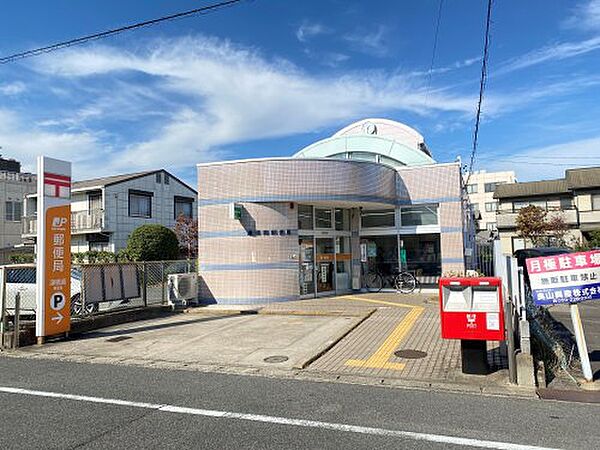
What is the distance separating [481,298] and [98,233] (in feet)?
89.8

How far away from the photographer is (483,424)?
15.2 feet

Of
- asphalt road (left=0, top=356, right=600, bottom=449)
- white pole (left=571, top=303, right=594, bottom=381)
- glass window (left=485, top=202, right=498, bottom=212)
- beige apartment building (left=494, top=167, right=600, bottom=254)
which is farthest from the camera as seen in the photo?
glass window (left=485, top=202, right=498, bottom=212)

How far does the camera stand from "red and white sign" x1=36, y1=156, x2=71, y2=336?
9.44 meters

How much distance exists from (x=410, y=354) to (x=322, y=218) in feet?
29.1

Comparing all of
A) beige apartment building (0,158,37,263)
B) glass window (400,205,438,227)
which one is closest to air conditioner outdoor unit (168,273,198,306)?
glass window (400,205,438,227)

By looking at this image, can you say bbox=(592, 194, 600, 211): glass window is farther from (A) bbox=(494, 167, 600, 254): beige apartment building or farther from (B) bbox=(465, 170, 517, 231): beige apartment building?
(B) bbox=(465, 170, 517, 231): beige apartment building

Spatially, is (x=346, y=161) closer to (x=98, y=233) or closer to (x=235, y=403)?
(x=235, y=403)

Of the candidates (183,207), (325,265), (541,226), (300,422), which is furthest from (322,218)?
(541,226)

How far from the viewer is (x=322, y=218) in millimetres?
16125

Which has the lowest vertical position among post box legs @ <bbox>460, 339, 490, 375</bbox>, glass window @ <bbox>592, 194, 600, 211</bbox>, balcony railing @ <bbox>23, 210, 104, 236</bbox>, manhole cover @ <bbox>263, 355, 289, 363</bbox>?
manhole cover @ <bbox>263, 355, 289, 363</bbox>

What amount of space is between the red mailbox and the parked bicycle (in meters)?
10.0

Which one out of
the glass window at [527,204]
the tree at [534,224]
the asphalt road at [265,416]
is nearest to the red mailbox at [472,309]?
the asphalt road at [265,416]

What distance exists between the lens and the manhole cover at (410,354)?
751 cm

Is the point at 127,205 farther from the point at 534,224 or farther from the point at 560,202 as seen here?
the point at 560,202
